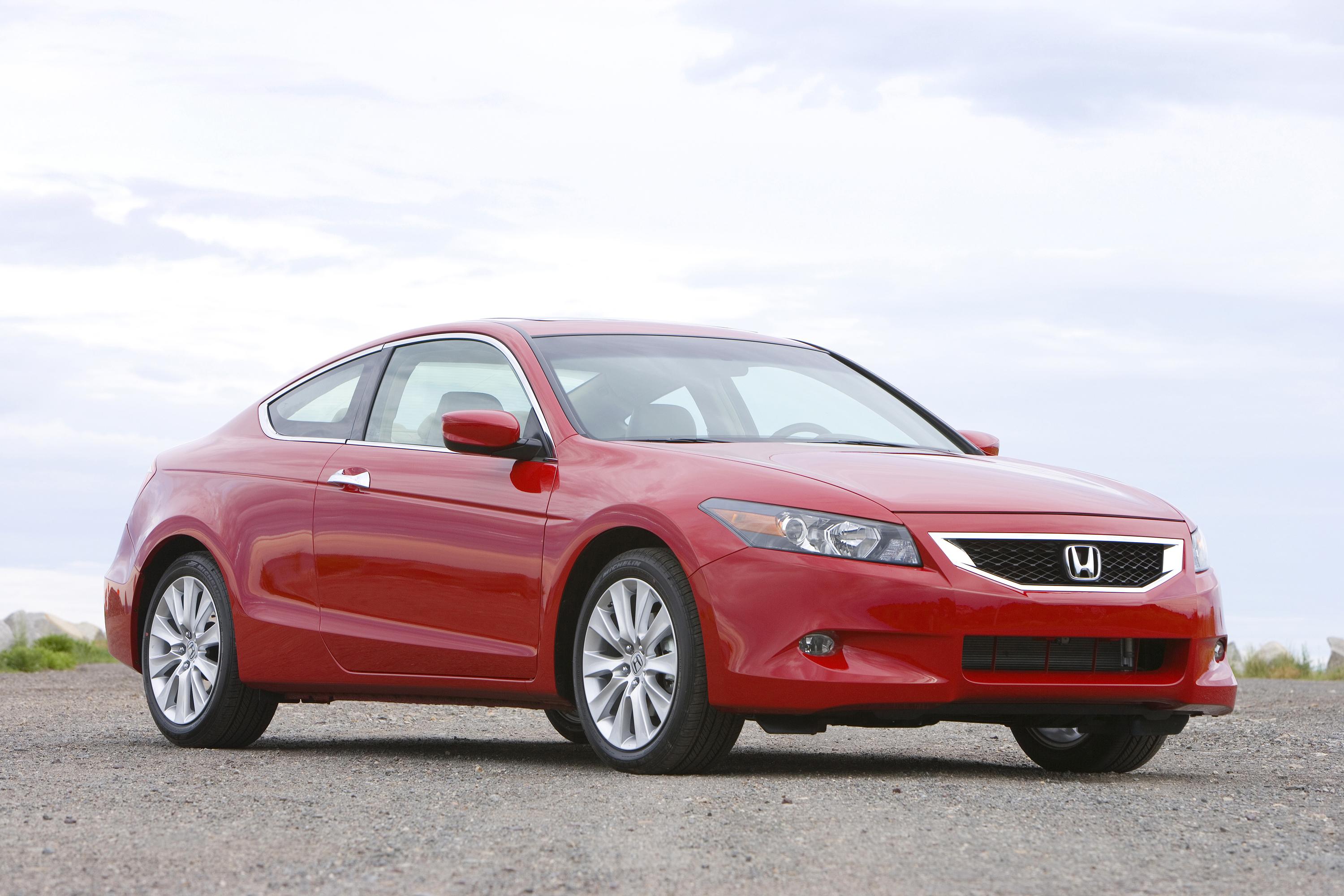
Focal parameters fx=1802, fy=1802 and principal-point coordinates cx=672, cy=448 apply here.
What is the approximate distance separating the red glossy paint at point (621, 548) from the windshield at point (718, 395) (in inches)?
5.3

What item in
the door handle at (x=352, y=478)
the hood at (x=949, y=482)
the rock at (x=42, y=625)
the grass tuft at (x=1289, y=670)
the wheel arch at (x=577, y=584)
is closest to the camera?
the hood at (x=949, y=482)

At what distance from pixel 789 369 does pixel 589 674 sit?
197 centimetres

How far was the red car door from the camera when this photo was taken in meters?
6.60

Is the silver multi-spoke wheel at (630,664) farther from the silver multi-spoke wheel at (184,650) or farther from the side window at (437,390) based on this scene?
the silver multi-spoke wheel at (184,650)

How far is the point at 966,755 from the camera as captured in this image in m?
8.08

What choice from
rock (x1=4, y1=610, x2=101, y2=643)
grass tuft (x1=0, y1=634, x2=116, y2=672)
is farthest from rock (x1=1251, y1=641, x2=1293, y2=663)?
rock (x1=4, y1=610, x2=101, y2=643)

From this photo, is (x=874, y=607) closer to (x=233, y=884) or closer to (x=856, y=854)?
(x=856, y=854)

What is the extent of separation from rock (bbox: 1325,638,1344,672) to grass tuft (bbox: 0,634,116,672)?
46.2 feet

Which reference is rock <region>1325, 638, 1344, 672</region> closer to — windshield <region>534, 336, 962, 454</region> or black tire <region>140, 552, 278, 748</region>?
windshield <region>534, 336, 962, 454</region>

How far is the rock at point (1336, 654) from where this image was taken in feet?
70.7

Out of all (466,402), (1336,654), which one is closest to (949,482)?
(466,402)

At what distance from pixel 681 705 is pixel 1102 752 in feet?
6.58

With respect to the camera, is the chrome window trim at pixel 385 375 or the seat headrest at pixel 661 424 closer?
the seat headrest at pixel 661 424

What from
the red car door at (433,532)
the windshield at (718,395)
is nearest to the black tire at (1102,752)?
the windshield at (718,395)
